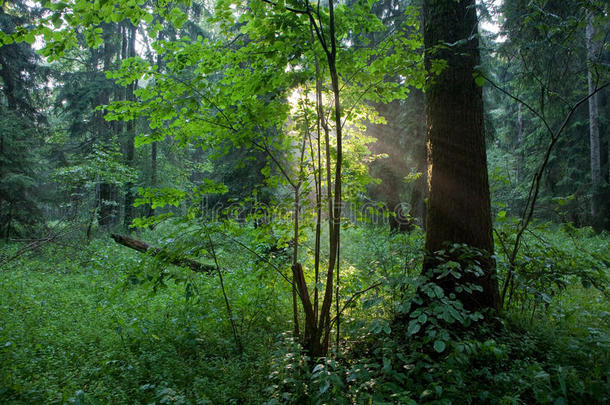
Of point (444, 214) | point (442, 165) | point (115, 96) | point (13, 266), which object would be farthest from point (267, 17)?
point (115, 96)

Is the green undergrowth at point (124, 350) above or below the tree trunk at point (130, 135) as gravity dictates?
below

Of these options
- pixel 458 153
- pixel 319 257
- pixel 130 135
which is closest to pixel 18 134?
pixel 130 135

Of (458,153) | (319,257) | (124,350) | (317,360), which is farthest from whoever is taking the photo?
(319,257)

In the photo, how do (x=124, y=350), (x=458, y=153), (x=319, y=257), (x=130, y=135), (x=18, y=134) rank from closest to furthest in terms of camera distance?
(x=458, y=153) → (x=124, y=350) → (x=319, y=257) → (x=18, y=134) → (x=130, y=135)

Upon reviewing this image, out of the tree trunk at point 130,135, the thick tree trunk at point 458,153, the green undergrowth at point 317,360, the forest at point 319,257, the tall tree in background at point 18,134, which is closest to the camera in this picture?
the green undergrowth at point 317,360

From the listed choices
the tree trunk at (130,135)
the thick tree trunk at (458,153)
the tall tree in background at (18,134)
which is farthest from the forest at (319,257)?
the tree trunk at (130,135)

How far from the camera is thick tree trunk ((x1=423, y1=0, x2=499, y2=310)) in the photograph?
131 inches

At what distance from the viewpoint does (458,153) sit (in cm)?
341

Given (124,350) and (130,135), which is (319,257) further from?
(130,135)

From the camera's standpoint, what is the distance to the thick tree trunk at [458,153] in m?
3.32

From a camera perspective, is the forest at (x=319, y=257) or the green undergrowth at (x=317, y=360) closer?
the green undergrowth at (x=317, y=360)

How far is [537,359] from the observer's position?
271 cm

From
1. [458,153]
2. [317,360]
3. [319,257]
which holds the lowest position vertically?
[317,360]

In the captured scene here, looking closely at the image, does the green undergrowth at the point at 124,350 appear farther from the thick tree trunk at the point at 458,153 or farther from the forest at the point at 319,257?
the thick tree trunk at the point at 458,153
